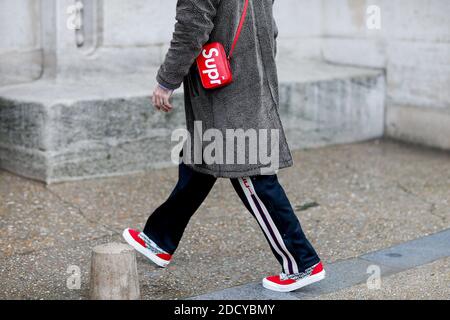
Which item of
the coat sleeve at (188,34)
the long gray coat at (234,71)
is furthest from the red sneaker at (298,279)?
the coat sleeve at (188,34)

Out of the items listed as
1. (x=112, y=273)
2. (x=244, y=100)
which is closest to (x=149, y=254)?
(x=112, y=273)

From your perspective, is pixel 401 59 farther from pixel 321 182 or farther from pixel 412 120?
pixel 321 182

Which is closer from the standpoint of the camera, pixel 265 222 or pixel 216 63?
pixel 216 63

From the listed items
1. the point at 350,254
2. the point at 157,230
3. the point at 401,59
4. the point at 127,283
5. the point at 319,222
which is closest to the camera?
the point at 127,283

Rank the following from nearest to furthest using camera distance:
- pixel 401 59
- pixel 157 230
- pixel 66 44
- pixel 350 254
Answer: pixel 157 230
pixel 350 254
pixel 66 44
pixel 401 59

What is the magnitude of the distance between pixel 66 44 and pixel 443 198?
10.1 ft

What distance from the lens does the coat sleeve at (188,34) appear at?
158 inches

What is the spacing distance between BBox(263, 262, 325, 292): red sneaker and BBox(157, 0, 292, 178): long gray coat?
56cm

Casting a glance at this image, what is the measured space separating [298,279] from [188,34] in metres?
1.35

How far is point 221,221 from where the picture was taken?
18.5 ft

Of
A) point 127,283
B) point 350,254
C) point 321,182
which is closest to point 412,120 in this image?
point 321,182

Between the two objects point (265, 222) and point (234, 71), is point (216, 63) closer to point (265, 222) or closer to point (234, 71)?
point (234, 71)

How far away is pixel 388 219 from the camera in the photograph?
18.9 ft

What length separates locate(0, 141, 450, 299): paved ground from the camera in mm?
4590
